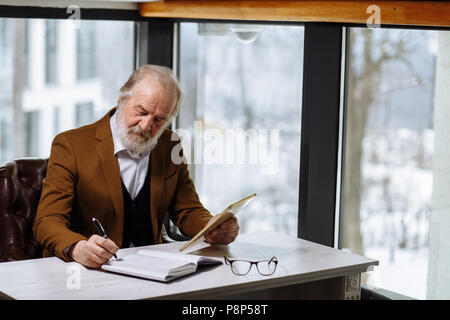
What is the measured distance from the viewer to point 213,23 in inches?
142

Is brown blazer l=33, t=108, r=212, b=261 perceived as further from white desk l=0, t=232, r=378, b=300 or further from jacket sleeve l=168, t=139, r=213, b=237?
white desk l=0, t=232, r=378, b=300

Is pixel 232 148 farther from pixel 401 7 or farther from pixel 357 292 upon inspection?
pixel 357 292

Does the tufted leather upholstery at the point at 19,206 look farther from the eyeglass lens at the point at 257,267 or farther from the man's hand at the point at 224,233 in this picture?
the eyeglass lens at the point at 257,267

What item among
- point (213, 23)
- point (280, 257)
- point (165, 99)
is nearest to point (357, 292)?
point (280, 257)

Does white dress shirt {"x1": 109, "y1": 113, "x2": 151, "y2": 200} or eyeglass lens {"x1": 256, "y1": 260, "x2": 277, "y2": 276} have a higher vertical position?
white dress shirt {"x1": 109, "y1": 113, "x2": 151, "y2": 200}

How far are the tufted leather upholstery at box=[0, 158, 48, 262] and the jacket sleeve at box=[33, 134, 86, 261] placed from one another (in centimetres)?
27

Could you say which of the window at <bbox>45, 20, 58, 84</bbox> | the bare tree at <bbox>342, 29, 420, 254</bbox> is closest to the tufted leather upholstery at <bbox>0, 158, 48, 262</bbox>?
the window at <bbox>45, 20, 58, 84</bbox>

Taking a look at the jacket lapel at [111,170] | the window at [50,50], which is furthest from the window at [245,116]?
the jacket lapel at [111,170]

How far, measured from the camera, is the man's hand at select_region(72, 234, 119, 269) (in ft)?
6.79

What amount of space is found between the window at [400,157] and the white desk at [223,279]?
2.97 feet

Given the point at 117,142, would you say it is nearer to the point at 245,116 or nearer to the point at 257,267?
the point at 257,267

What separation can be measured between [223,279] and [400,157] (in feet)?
5.39

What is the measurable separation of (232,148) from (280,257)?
4.46ft

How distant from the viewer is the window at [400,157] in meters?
3.28
